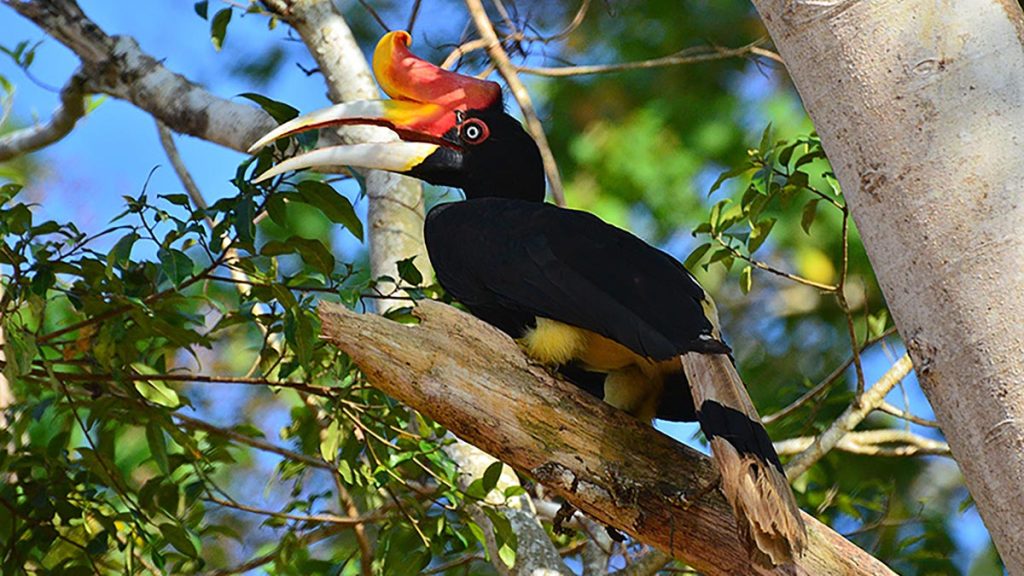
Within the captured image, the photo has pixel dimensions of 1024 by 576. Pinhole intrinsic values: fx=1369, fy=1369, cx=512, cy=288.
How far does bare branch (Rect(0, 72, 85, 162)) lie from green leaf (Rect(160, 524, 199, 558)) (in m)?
2.05

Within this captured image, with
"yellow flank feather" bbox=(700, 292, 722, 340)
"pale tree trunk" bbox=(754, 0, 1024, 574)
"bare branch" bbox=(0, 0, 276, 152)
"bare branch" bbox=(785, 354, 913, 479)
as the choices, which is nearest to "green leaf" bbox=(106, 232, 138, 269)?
"yellow flank feather" bbox=(700, 292, 722, 340)

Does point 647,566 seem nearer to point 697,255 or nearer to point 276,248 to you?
point 697,255

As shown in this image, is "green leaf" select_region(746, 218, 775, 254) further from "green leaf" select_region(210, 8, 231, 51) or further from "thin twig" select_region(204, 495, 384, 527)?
"green leaf" select_region(210, 8, 231, 51)

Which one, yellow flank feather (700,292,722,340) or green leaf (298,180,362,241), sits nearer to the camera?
yellow flank feather (700,292,722,340)

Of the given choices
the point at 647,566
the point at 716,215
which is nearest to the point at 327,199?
the point at 716,215

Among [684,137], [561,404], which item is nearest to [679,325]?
[561,404]

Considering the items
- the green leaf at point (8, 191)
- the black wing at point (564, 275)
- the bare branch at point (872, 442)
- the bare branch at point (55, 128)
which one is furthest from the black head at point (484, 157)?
the bare branch at point (55, 128)

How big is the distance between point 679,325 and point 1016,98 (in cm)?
86

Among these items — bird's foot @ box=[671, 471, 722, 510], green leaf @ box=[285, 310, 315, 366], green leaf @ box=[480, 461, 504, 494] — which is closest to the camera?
bird's foot @ box=[671, 471, 722, 510]

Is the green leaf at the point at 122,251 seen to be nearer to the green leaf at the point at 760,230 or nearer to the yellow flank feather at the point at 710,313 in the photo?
the yellow flank feather at the point at 710,313

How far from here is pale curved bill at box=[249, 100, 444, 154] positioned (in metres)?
3.22

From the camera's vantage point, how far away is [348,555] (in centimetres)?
389

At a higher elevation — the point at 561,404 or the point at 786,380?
the point at 786,380

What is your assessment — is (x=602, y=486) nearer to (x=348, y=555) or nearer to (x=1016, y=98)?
(x=1016, y=98)
